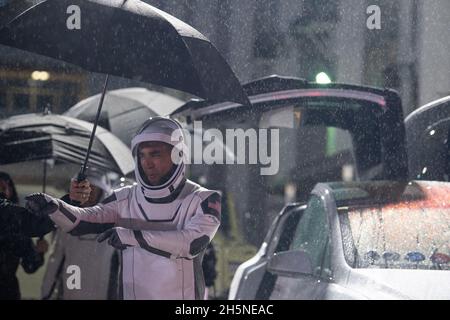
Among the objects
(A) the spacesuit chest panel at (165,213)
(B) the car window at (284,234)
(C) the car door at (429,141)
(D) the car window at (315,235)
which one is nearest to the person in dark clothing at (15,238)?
(A) the spacesuit chest panel at (165,213)

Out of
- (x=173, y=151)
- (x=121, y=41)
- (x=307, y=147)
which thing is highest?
(x=121, y=41)

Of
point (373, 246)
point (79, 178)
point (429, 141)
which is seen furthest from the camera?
point (429, 141)

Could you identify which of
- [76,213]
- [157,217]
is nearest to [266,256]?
[157,217]

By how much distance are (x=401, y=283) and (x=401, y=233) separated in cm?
44

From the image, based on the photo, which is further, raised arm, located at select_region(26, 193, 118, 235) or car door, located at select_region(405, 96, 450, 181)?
car door, located at select_region(405, 96, 450, 181)

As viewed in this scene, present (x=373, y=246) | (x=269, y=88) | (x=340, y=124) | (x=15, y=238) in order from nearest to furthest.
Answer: (x=373, y=246) < (x=15, y=238) < (x=269, y=88) < (x=340, y=124)

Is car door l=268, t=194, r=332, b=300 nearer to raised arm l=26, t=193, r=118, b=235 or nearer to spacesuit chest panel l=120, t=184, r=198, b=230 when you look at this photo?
spacesuit chest panel l=120, t=184, r=198, b=230

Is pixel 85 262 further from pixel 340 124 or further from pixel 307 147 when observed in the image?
pixel 307 147

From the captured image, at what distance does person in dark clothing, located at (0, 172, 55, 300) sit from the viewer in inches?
220

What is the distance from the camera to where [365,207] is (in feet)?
20.8

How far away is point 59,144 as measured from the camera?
6.98m

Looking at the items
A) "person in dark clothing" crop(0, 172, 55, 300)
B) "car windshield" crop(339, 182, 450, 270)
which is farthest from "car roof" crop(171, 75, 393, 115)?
"person in dark clothing" crop(0, 172, 55, 300)

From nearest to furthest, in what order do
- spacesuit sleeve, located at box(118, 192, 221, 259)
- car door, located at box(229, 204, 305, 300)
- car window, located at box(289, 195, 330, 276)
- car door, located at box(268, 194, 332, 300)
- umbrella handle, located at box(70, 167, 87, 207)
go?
1. spacesuit sleeve, located at box(118, 192, 221, 259)
2. umbrella handle, located at box(70, 167, 87, 207)
3. car door, located at box(268, 194, 332, 300)
4. car window, located at box(289, 195, 330, 276)
5. car door, located at box(229, 204, 305, 300)

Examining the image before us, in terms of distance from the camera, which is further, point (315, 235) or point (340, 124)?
point (340, 124)
